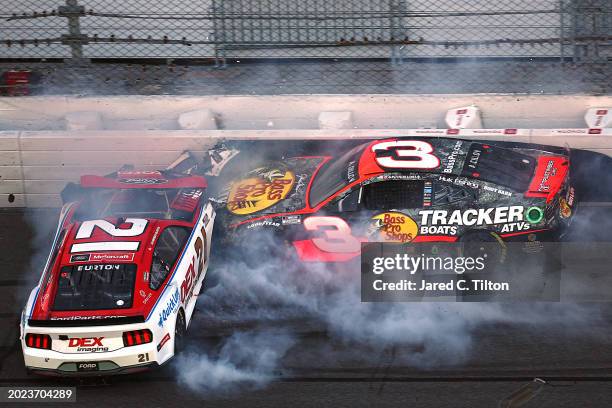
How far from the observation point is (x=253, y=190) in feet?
32.1

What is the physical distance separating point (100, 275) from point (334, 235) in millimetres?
2329

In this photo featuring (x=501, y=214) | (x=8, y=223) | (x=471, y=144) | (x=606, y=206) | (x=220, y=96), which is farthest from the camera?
(x=220, y=96)

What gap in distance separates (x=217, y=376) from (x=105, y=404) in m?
A: 1.00

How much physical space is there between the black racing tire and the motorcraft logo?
0.39 ft

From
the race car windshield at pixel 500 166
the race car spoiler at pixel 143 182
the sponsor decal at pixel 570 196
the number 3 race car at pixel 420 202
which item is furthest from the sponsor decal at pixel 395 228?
the race car spoiler at pixel 143 182

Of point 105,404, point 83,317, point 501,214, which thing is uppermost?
point 501,214

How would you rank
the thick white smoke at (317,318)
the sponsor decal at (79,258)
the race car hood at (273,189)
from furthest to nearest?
1. the race car hood at (273,189)
2. the sponsor decal at (79,258)
3. the thick white smoke at (317,318)

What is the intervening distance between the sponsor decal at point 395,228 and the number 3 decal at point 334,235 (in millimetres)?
243

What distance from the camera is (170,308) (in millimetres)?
8273

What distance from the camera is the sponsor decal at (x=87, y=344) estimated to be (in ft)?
25.9

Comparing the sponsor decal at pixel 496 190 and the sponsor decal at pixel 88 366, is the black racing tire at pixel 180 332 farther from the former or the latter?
the sponsor decal at pixel 496 190

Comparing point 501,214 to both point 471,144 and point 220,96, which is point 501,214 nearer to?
point 471,144

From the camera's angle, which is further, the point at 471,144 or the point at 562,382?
the point at 471,144

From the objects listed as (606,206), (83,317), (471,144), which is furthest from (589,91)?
(83,317)
